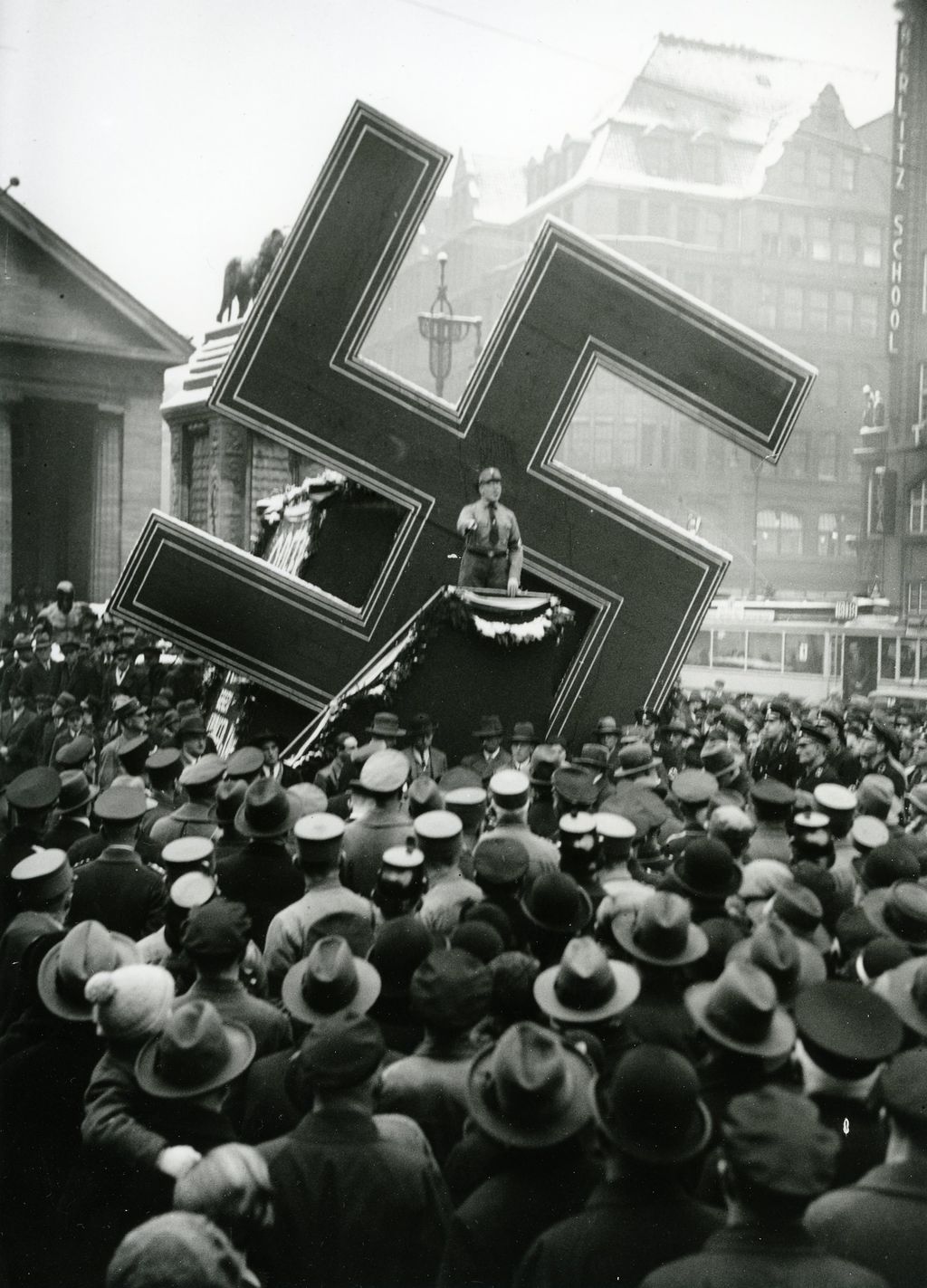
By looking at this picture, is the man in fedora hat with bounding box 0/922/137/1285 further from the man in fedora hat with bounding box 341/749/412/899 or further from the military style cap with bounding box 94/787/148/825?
the man in fedora hat with bounding box 341/749/412/899

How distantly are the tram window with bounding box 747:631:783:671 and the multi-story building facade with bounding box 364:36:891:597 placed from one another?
1686 cm

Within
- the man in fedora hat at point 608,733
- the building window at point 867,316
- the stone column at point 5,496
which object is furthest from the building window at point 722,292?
the man in fedora hat at point 608,733

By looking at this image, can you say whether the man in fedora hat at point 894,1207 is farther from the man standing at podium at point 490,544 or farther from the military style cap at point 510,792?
the man standing at podium at point 490,544

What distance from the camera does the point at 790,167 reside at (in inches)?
1630

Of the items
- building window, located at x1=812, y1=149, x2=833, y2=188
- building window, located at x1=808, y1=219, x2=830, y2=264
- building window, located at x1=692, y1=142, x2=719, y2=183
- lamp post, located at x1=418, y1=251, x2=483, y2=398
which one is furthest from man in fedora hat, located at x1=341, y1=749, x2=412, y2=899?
building window, located at x1=808, y1=219, x2=830, y2=264

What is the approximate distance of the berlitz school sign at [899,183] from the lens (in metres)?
27.2

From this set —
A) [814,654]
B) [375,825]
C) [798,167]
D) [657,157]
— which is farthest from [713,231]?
[375,825]

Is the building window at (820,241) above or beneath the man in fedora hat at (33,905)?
above

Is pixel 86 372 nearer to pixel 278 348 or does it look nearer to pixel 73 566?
pixel 73 566

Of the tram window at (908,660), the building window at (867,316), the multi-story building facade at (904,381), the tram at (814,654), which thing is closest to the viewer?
the tram window at (908,660)

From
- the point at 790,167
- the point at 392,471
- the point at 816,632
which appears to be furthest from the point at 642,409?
the point at 392,471

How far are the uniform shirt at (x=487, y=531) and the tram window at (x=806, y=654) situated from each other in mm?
12023

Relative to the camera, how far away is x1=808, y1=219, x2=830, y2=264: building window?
4288 cm

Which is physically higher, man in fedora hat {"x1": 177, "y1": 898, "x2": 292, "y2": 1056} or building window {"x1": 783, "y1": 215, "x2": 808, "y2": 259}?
building window {"x1": 783, "y1": 215, "x2": 808, "y2": 259}
